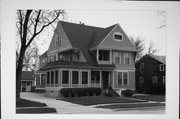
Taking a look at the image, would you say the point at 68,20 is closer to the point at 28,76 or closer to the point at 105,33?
the point at 105,33

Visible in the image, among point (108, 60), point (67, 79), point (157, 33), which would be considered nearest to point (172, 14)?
point (157, 33)

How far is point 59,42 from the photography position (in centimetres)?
883

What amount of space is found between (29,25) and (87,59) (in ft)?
5.90

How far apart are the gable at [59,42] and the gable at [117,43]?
93 cm

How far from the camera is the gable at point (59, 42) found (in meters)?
8.70

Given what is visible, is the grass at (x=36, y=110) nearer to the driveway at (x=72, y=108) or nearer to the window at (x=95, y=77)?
the driveway at (x=72, y=108)

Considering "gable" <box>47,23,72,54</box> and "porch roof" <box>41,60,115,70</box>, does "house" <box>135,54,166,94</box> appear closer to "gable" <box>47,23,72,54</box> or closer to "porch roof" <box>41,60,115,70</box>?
"porch roof" <box>41,60,115,70</box>

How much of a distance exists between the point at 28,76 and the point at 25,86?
1.14ft

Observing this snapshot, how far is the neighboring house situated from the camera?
27.3ft

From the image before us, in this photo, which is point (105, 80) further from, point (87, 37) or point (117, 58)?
point (87, 37)

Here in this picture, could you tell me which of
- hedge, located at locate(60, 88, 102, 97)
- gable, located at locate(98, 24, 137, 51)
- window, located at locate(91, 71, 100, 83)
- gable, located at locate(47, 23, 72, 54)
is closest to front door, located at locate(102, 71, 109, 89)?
window, located at locate(91, 71, 100, 83)

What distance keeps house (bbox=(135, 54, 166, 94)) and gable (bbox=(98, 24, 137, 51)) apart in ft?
1.65

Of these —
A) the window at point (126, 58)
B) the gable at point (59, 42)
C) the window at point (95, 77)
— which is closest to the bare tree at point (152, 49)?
the window at point (126, 58)

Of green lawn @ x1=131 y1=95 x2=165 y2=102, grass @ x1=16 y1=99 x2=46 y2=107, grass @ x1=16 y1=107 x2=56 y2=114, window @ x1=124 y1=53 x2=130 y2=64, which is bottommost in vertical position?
grass @ x1=16 y1=107 x2=56 y2=114
